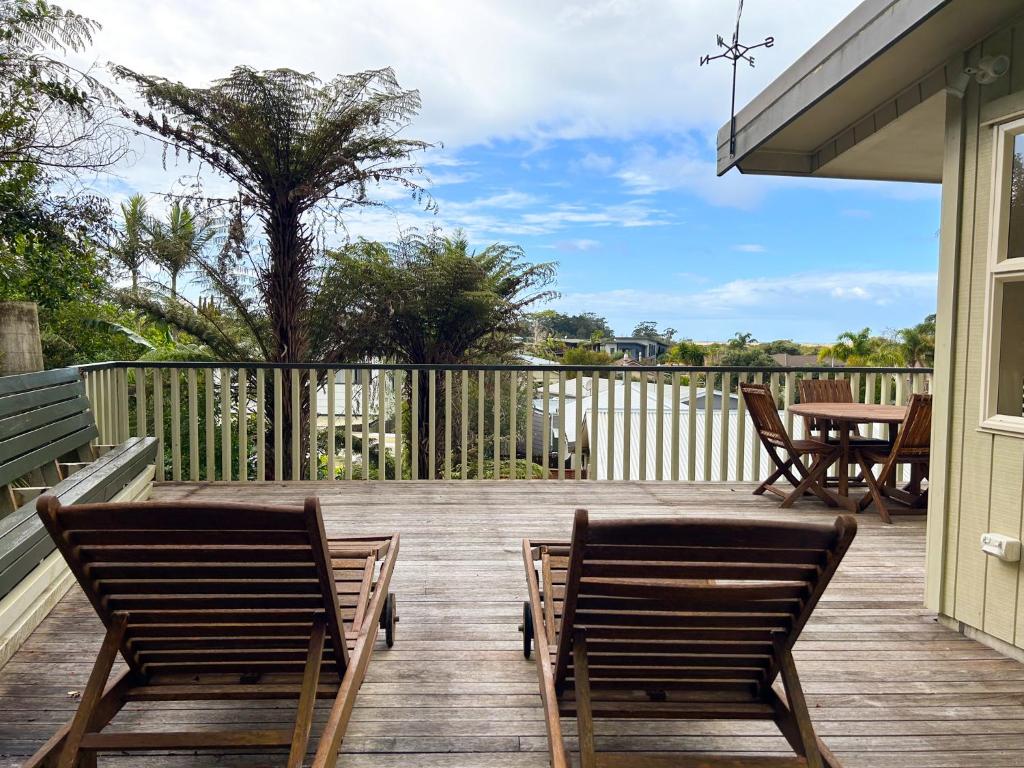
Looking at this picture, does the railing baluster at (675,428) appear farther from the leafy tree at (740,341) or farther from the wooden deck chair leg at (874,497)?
the leafy tree at (740,341)

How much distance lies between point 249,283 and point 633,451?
642 cm

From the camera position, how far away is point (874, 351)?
36.4 metres

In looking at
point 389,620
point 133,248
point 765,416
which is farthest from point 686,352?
point 389,620

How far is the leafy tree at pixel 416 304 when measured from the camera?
36.0ft

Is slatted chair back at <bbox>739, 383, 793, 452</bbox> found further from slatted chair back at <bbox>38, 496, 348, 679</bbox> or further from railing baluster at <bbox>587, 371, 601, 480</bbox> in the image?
slatted chair back at <bbox>38, 496, 348, 679</bbox>

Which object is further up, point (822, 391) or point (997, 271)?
point (997, 271)

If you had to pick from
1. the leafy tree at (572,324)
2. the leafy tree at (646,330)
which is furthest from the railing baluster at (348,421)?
the leafy tree at (646,330)

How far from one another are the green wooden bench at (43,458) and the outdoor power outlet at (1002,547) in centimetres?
348

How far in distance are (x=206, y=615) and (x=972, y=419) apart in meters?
2.81

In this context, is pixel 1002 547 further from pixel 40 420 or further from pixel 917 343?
pixel 917 343

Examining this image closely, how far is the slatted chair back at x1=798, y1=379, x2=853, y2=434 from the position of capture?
18.6 feet

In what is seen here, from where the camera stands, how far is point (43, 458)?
3.37 metres

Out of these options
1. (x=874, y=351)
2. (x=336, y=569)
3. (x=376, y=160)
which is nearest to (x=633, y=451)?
(x=336, y=569)

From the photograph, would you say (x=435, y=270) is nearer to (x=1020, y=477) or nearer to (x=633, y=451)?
(x=633, y=451)
